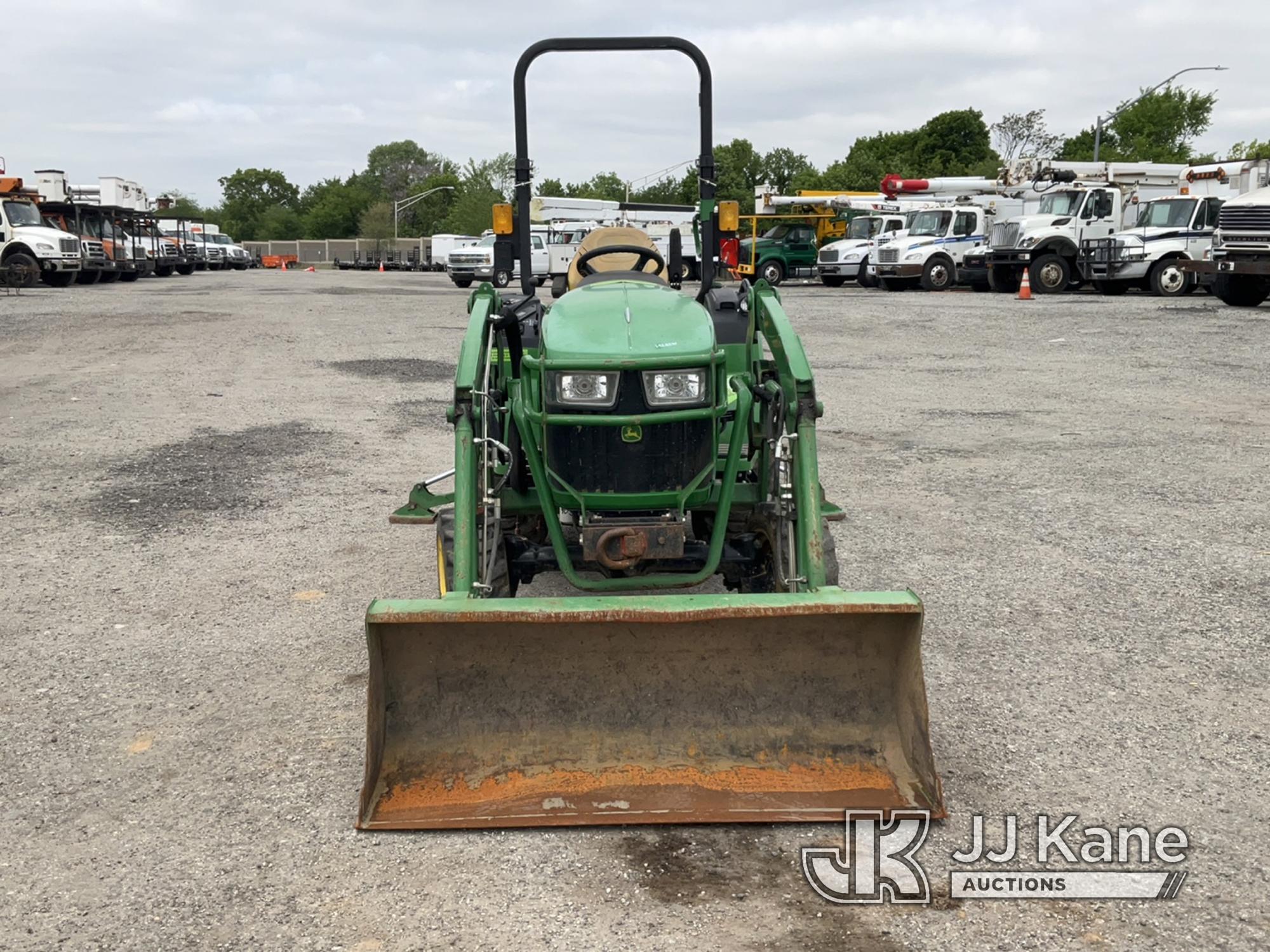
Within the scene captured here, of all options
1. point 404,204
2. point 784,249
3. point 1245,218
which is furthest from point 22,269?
point 404,204

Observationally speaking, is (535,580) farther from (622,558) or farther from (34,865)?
(34,865)

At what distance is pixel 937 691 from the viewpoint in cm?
454

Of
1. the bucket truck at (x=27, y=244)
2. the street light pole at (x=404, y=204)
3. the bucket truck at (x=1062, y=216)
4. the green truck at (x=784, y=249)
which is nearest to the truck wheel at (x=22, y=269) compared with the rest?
the bucket truck at (x=27, y=244)

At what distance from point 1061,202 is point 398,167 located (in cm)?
13810

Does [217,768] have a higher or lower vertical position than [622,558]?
lower

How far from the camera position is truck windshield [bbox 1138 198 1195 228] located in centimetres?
2595

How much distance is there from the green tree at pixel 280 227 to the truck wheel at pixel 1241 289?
12637 cm

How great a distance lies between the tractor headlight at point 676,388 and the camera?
13.8 feet

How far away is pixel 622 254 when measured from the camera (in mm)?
5633

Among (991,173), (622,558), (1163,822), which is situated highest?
(991,173)

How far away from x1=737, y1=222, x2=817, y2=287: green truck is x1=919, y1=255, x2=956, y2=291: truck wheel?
6.35 metres

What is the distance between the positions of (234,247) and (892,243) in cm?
4438

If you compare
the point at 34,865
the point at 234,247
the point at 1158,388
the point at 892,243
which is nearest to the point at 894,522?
the point at 34,865

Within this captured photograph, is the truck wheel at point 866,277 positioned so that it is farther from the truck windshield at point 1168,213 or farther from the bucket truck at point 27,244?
the bucket truck at point 27,244
